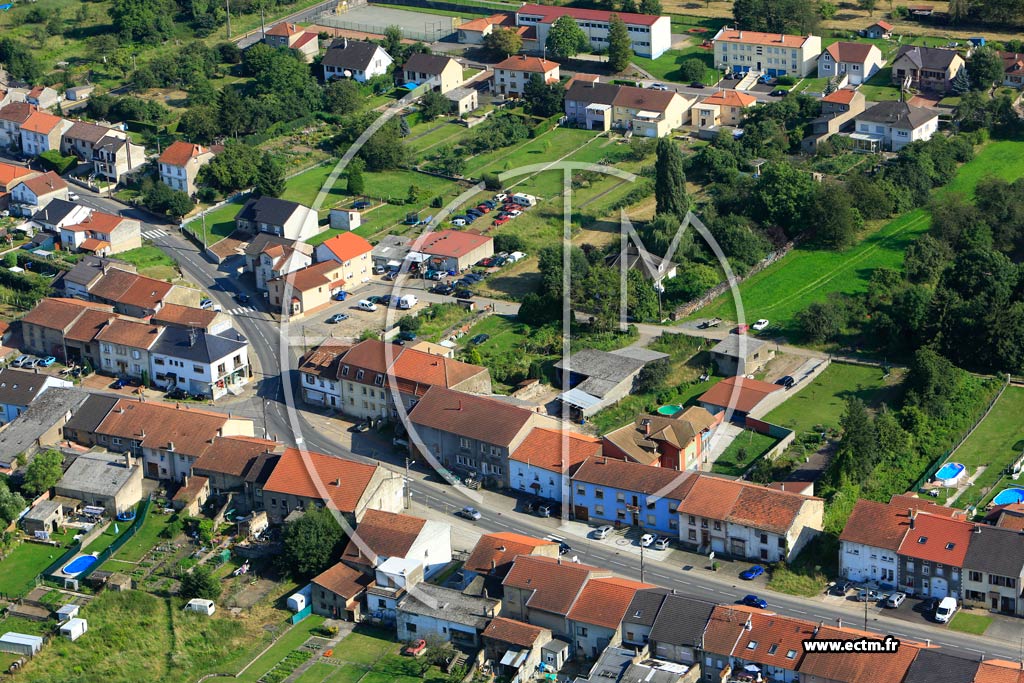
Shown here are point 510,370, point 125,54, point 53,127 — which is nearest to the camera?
point 510,370

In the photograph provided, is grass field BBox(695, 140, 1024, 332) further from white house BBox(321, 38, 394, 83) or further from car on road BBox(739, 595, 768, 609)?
white house BBox(321, 38, 394, 83)

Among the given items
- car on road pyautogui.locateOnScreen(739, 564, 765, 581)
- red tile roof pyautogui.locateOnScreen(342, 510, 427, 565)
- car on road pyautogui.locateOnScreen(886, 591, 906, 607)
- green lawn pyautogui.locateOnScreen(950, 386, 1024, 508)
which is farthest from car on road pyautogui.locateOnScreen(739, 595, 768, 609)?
red tile roof pyautogui.locateOnScreen(342, 510, 427, 565)

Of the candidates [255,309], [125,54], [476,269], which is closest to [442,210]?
[476,269]

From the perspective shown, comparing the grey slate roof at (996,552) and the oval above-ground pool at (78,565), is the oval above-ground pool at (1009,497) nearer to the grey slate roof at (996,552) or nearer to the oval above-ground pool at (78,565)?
the grey slate roof at (996,552)

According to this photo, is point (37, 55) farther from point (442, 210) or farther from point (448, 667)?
point (448, 667)

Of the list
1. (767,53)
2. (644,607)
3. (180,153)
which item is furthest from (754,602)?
(767,53)

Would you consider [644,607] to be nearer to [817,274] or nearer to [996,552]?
[996,552]
